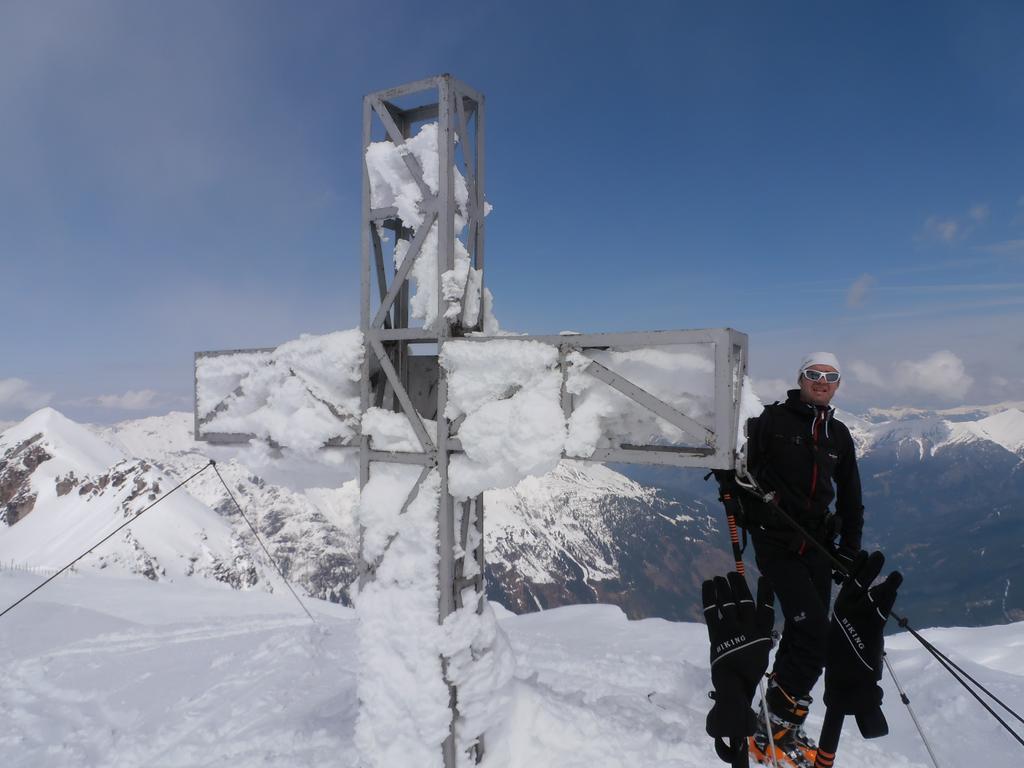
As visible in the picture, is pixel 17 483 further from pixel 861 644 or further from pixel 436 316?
pixel 861 644

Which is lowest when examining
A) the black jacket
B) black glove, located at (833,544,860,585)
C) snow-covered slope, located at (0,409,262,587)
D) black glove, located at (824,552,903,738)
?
snow-covered slope, located at (0,409,262,587)

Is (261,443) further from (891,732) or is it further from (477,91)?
(891,732)

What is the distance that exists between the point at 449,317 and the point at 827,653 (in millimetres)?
4864

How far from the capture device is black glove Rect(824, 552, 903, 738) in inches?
195

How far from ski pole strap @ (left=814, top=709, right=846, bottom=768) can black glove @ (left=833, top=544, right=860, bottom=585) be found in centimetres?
113

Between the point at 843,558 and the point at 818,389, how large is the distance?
165 cm

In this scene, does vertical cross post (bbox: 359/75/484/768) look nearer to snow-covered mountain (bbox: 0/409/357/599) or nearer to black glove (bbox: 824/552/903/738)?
black glove (bbox: 824/552/903/738)

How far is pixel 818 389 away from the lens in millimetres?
5590

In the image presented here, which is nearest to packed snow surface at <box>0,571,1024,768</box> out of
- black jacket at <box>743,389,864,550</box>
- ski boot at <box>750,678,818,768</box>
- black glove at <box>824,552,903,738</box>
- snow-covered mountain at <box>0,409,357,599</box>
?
ski boot at <box>750,678,818,768</box>

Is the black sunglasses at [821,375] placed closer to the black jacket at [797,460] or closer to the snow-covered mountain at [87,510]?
the black jacket at [797,460]

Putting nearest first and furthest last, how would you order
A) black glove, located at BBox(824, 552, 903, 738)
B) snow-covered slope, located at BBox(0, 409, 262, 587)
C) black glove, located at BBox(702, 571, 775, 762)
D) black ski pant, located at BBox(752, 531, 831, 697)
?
black glove, located at BBox(702, 571, 775, 762) < black glove, located at BBox(824, 552, 903, 738) < black ski pant, located at BBox(752, 531, 831, 697) < snow-covered slope, located at BBox(0, 409, 262, 587)

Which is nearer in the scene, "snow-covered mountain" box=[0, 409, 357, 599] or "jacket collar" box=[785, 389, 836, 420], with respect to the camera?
"jacket collar" box=[785, 389, 836, 420]

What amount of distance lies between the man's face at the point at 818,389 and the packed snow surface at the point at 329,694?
404cm

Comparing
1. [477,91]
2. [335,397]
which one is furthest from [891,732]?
[477,91]
